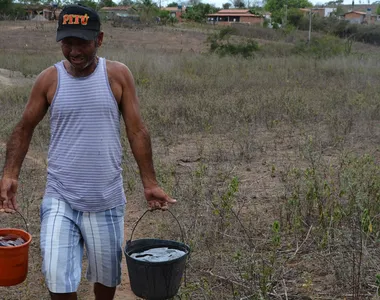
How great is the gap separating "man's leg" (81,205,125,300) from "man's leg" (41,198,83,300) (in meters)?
0.06

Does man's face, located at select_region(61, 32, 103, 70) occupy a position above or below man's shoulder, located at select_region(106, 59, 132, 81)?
above

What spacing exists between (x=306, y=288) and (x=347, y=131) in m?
5.00

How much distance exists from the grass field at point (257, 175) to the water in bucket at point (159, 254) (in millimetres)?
491

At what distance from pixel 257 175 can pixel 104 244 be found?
11.7 ft

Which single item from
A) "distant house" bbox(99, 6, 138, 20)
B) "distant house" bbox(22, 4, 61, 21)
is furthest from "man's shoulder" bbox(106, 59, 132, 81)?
"distant house" bbox(22, 4, 61, 21)

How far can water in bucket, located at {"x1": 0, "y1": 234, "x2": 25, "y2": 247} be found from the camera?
9.25 feet

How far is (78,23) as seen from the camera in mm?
2723

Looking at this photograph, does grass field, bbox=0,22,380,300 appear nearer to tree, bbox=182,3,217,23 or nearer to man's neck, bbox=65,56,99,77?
man's neck, bbox=65,56,99,77

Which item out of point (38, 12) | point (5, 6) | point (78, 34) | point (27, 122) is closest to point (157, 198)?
point (27, 122)

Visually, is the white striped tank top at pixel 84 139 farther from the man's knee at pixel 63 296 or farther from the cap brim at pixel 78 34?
the man's knee at pixel 63 296

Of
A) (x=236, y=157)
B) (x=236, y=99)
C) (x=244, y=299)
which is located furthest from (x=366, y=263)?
(x=236, y=99)

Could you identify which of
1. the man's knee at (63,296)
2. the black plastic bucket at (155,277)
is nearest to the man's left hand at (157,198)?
the black plastic bucket at (155,277)

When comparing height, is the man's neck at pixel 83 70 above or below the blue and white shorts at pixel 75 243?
above

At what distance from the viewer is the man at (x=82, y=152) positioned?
273 centimetres
